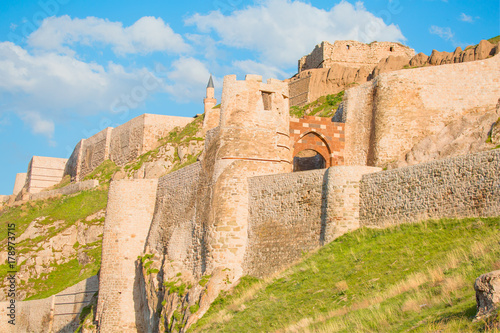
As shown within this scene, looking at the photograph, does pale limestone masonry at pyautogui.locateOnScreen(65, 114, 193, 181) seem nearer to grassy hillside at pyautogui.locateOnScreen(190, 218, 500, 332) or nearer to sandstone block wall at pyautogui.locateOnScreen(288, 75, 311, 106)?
sandstone block wall at pyautogui.locateOnScreen(288, 75, 311, 106)

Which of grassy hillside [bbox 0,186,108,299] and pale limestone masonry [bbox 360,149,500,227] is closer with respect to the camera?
pale limestone masonry [bbox 360,149,500,227]

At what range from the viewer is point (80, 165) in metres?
57.0

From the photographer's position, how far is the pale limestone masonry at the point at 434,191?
1572 cm

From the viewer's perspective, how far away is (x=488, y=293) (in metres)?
8.73

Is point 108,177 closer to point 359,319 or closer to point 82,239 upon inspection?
point 82,239

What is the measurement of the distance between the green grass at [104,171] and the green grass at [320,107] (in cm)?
1645

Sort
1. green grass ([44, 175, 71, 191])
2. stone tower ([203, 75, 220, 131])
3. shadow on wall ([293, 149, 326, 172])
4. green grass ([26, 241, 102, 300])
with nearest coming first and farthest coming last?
shadow on wall ([293, 149, 326, 172]) < green grass ([26, 241, 102, 300]) < stone tower ([203, 75, 220, 131]) < green grass ([44, 175, 71, 191])

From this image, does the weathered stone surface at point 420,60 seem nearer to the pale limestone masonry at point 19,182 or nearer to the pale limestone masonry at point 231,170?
the pale limestone masonry at point 231,170

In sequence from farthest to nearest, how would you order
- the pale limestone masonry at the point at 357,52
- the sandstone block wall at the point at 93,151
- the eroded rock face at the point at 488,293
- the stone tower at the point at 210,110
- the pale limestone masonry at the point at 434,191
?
the sandstone block wall at the point at 93,151 → the pale limestone masonry at the point at 357,52 → the stone tower at the point at 210,110 → the pale limestone masonry at the point at 434,191 → the eroded rock face at the point at 488,293

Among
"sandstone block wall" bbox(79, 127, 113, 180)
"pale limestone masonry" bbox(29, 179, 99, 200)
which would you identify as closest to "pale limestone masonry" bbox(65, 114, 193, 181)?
"sandstone block wall" bbox(79, 127, 113, 180)

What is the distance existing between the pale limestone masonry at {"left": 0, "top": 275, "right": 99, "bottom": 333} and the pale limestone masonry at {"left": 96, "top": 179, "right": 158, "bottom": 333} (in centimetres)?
428

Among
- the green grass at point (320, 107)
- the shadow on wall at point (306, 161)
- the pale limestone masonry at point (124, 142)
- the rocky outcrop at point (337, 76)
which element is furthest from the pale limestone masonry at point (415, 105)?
the pale limestone masonry at point (124, 142)

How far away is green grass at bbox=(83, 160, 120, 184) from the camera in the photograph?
4781cm

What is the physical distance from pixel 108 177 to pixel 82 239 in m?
11.2
